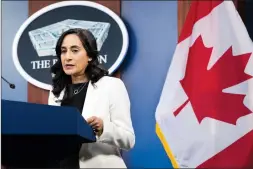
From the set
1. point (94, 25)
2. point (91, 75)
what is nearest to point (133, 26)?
point (94, 25)

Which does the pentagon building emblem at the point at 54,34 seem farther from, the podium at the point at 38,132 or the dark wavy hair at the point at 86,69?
the podium at the point at 38,132

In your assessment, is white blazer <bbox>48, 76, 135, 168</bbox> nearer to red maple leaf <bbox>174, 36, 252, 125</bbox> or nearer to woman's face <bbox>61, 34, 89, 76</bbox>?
woman's face <bbox>61, 34, 89, 76</bbox>

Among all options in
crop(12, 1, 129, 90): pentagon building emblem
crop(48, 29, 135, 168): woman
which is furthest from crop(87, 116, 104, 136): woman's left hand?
crop(12, 1, 129, 90): pentagon building emblem

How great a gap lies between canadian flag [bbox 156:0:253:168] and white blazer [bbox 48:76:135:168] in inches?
38.8

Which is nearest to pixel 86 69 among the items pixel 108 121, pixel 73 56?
pixel 73 56

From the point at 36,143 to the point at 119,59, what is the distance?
1.48m

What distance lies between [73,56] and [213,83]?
1.13 meters

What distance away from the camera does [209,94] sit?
7.25 feet

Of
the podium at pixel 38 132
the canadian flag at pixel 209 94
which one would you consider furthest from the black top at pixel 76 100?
the canadian flag at pixel 209 94

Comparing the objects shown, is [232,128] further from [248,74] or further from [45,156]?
[45,156]

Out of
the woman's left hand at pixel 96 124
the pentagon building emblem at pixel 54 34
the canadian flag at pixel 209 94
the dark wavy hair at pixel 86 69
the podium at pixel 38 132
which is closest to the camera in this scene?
the podium at pixel 38 132

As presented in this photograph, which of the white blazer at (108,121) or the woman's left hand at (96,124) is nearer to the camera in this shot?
the woman's left hand at (96,124)

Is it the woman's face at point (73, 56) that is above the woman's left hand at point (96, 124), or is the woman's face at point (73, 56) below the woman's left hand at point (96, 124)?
above

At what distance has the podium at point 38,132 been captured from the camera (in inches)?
29.7
